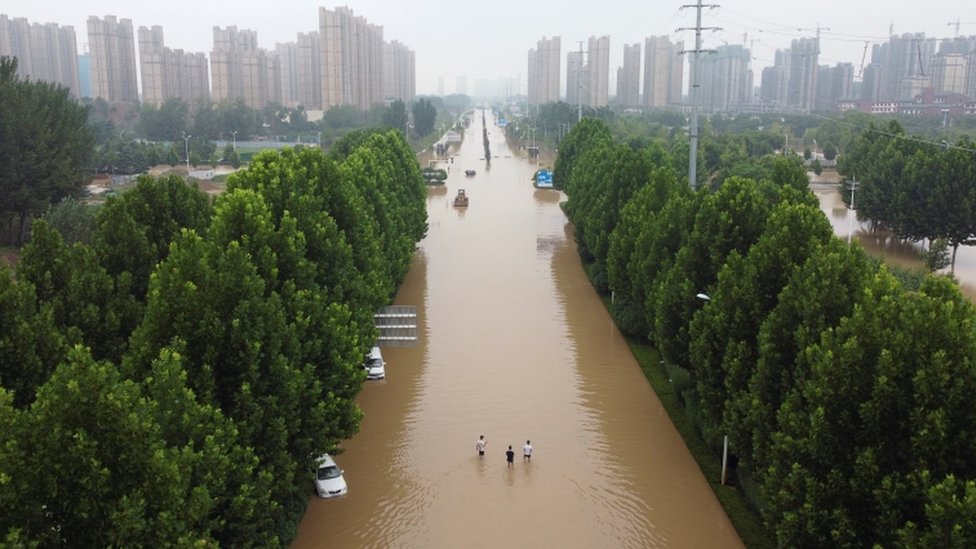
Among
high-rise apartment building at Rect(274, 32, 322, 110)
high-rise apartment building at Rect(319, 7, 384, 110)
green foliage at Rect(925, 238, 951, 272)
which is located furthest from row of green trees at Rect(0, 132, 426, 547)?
high-rise apartment building at Rect(274, 32, 322, 110)

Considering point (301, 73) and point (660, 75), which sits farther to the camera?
point (660, 75)

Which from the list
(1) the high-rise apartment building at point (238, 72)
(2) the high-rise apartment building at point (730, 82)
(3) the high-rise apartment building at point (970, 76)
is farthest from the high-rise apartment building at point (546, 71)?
(3) the high-rise apartment building at point (970, 76)

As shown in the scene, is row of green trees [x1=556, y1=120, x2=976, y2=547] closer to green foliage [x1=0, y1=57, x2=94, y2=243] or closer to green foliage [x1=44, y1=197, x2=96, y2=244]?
green foliage [x1=44, y1=197, x2=96, y2=244]

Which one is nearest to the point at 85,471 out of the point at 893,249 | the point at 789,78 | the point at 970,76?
the point at 893,249

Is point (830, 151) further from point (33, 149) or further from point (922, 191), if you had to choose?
point (33, 149)

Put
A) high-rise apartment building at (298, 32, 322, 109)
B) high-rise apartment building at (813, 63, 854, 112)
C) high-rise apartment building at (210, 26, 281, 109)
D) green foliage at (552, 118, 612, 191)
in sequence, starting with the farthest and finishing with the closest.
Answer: high-rise apartment building at (813, 63, 854, 112) → high-rise apartment building at (298, 32, 322, 109) → high-rise apartment building at (210, 26, 281, 109) → green foliage at (552, 118, 612, 191)

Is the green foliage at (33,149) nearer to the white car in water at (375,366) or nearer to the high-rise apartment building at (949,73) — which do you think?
the white car in water at (375,366)
